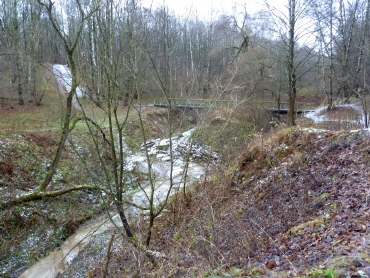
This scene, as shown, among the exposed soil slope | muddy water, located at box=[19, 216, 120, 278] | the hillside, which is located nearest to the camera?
the exposed soil slope

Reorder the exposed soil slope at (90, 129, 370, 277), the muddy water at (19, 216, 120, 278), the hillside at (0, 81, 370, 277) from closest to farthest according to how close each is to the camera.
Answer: the exposed soil slope at (90, 129, 370, 277) < the hillside at (0, 81, 370, 277) < the muddy water at (19, 216, 120, 278)

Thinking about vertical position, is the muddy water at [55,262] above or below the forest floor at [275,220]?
below

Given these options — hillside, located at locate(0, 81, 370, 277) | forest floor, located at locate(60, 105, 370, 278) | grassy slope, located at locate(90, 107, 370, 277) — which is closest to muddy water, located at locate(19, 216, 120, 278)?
hillside, located at locate(0, 81, 370, 277)

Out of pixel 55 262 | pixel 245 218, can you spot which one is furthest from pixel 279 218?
pixel 55 262

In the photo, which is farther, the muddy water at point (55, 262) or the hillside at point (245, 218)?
the muddy water at point (55, 262)

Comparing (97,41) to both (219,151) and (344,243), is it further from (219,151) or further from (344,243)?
(219,151)

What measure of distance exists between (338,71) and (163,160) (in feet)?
71.2

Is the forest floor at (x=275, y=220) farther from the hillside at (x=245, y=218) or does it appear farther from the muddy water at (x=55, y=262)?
the muddy water at (x=55, y=262)

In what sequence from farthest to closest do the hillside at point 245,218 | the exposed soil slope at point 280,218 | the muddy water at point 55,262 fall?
the muddy water at point 55,262
the hillside at point 245,218
the exposed soil slope at point 280,218

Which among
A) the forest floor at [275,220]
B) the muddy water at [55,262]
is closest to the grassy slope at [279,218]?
the forest floor at [275,220]

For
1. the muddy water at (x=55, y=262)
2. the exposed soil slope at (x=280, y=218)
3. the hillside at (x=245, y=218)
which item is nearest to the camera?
the exposed soil slope at (x=280, y=218)

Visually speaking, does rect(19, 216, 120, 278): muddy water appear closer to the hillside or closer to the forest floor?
the hillside

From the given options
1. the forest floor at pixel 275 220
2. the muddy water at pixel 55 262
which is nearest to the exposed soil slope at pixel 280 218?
the forest floor at pixel 275 220

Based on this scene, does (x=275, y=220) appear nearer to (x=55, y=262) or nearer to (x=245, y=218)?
(x=245, y=218)
